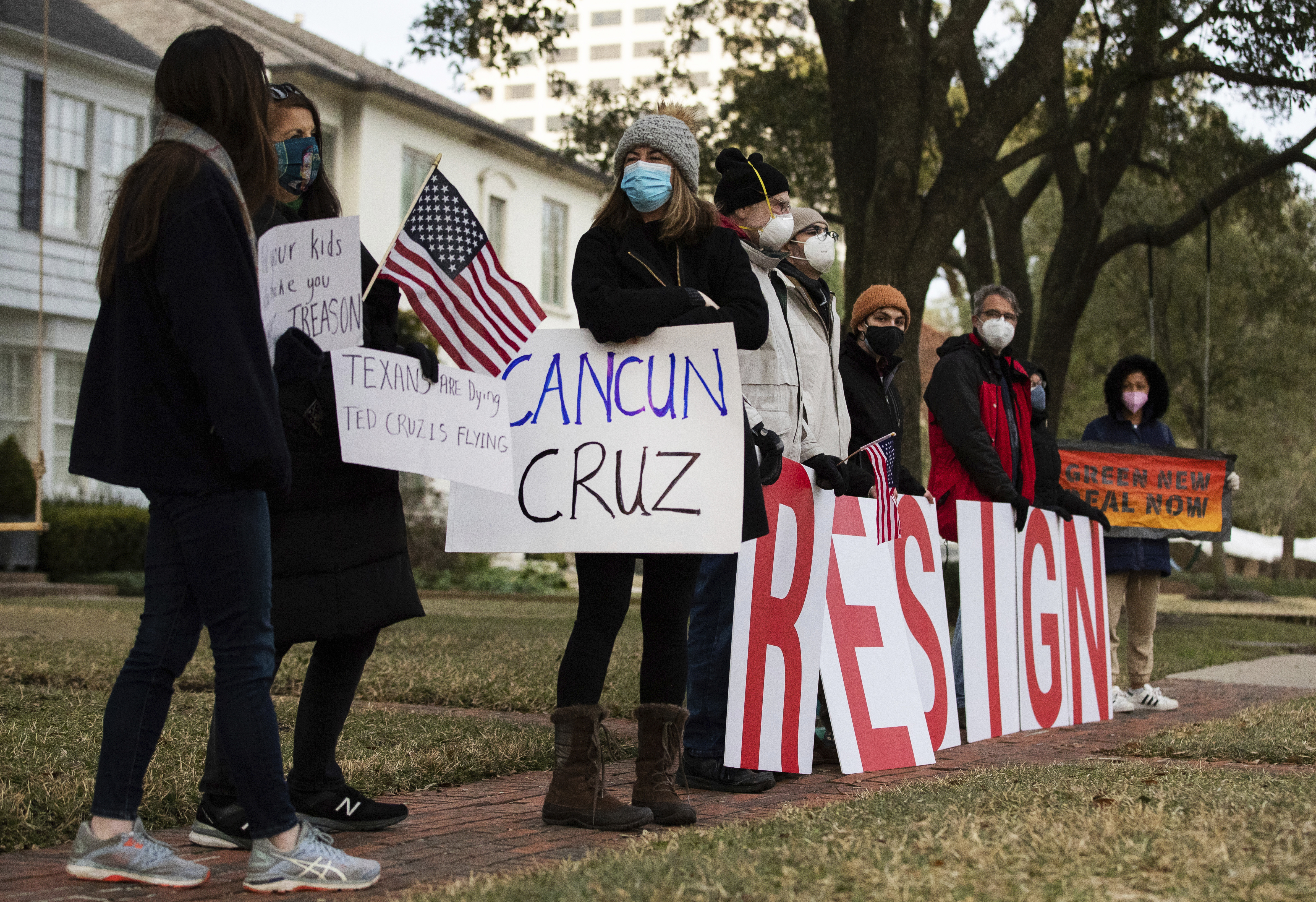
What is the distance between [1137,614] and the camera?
329 inches

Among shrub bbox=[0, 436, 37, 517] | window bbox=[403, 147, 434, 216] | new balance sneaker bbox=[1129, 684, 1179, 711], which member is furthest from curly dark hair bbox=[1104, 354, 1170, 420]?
window bbox=[403, 147, 434, 216]

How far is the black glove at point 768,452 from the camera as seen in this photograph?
480cm

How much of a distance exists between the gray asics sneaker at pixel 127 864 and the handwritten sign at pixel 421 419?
1093 millimetres

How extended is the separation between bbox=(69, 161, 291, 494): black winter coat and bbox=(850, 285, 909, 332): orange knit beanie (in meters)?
3.67

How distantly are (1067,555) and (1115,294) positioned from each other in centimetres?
2066

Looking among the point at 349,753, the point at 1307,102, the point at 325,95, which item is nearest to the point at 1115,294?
the point at 1307,102

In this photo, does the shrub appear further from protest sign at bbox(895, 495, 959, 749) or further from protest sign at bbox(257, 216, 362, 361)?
protest sign at bbox(257, 216, 362, 361)

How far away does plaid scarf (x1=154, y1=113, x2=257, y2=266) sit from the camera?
3436 millimetres

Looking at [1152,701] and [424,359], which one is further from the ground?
[424,359]

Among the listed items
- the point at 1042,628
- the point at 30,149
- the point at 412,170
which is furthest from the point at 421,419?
the point at 412,170

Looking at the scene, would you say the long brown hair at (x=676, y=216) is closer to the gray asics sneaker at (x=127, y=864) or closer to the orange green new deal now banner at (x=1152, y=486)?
the gray asics sneaker at (x=127, y=864)

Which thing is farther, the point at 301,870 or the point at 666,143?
the point at 666,143

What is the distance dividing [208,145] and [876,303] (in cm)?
374

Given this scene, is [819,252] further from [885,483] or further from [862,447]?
[885,483]
